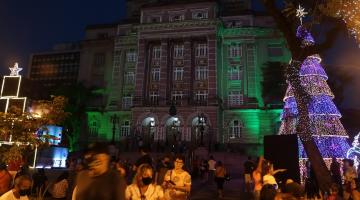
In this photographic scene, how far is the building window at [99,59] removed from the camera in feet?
147

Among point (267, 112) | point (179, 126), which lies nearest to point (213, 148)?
point (179, 126)

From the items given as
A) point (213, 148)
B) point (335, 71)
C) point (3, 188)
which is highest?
point (335, 71)

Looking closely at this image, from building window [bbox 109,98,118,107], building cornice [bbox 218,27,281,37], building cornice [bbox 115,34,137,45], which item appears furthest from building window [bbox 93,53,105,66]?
building cornice [bbox 218,27,281,37]

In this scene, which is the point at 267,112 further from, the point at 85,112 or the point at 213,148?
the point at 85,112

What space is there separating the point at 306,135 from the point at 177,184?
680cm

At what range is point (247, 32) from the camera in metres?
40.4

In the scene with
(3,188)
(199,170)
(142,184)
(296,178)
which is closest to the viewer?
(142,184)

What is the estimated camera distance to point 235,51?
1609 inches

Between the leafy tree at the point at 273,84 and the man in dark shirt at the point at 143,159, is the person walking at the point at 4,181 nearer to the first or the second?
the man in dark shirt at the point at 143,159

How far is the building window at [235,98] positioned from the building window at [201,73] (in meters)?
3.84

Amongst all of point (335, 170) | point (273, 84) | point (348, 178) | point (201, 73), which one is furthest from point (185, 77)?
point (348, 178)

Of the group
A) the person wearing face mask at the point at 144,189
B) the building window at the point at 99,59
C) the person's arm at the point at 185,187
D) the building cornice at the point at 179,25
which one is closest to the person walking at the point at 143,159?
the person's arm at the point at 185,187

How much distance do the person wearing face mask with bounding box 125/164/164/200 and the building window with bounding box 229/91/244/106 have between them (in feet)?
112

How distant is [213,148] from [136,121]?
9.62 metres
